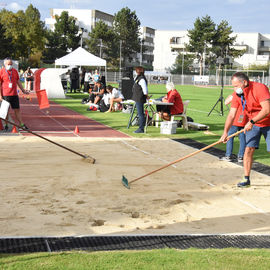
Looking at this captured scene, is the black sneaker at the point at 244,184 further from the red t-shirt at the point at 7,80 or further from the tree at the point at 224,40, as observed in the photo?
the tree at the point at 224,40

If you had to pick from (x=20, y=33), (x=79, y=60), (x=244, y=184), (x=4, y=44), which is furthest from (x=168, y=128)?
(x=20, y=33)

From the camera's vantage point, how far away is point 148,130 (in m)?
12.2

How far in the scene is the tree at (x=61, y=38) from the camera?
76312 millimetres

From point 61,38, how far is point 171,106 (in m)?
68.9

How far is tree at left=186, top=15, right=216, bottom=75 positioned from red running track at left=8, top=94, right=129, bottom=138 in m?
66.0

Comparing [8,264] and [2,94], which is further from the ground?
[2,94]

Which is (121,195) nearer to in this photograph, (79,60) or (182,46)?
(79,60)

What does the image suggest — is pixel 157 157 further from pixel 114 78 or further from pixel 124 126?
pixel 114 78

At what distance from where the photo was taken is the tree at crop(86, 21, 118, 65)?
80.2 meters

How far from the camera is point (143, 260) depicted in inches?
135

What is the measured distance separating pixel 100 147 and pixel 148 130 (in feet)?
11.0

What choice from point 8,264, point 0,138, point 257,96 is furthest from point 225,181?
point 0,138

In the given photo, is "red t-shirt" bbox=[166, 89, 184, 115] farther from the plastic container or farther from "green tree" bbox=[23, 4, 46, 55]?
"green tree" bbox=[23, 4, 46, 55]

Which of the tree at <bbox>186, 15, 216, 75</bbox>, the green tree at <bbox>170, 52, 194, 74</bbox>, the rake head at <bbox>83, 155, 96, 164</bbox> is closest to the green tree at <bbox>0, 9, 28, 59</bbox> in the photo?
the green tree at <bbox>170, 52, 194, 74</bbox>
